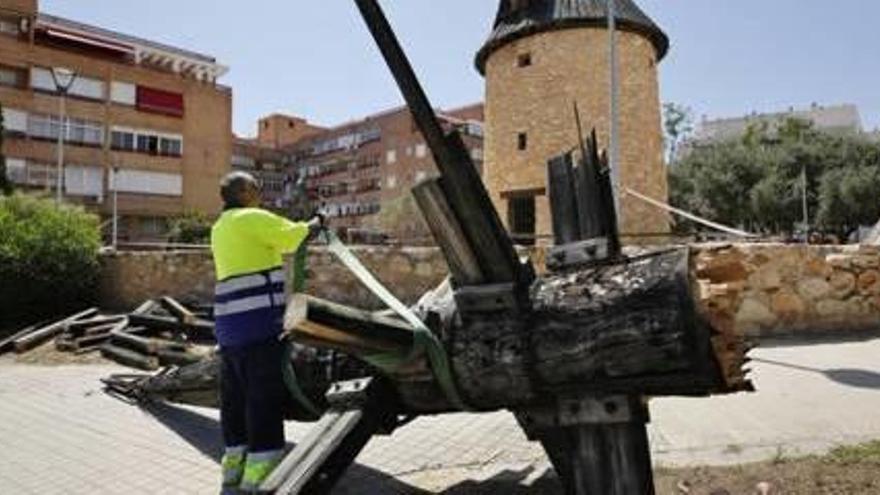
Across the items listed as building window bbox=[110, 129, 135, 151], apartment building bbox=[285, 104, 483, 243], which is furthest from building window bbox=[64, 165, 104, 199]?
apartment building bbox=[285, 104, 483, 243]

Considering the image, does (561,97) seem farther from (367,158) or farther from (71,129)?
(367,158)

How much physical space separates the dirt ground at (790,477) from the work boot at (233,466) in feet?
7.97

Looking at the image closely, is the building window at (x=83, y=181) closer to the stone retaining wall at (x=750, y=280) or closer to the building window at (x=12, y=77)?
the building window at (x=12, y=77)

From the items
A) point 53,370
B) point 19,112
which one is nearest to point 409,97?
point 53,370

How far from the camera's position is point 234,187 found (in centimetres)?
468

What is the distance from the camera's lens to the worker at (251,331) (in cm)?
414

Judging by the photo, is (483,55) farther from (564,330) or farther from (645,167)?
(564,330)

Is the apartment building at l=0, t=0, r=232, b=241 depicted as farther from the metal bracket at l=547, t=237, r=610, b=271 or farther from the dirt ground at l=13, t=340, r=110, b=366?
the metal bracket at l=547, t=237, r=610, b=271

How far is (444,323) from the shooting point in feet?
10.9

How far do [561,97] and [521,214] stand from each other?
3.75 metres

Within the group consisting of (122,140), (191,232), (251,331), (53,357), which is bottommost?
(53,357)

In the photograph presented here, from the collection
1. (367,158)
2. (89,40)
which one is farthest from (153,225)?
(367,158)

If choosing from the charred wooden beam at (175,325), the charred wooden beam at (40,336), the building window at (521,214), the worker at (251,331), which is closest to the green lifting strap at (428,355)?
the worker at (251,331)

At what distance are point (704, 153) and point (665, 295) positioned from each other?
5374cm
